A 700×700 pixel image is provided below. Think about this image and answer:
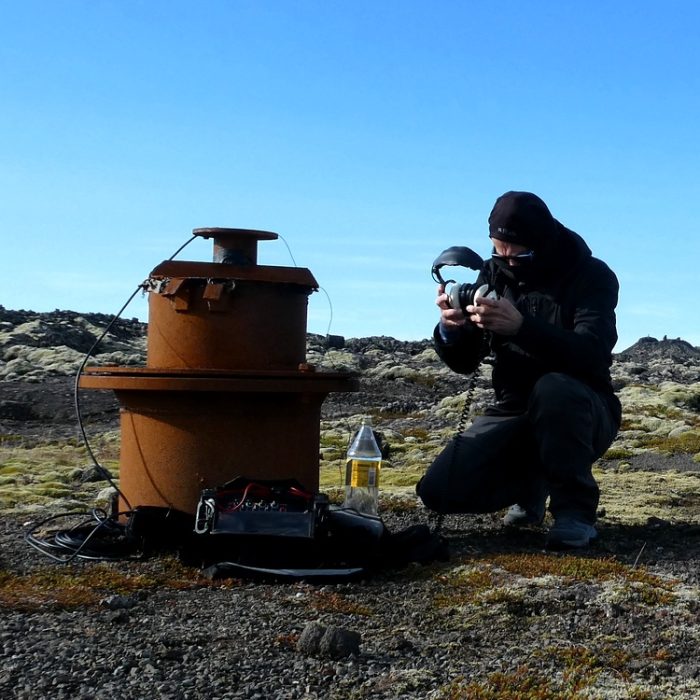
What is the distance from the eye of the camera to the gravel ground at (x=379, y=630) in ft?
11.3

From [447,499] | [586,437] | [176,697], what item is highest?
[586,437]

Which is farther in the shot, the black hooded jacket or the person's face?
the person's face

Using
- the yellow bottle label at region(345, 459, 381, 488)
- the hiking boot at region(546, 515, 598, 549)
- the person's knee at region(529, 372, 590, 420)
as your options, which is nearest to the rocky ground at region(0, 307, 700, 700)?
the hiking boot at region(546, 515, 598, 549)

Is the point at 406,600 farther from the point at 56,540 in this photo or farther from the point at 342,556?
Answer: the point at 56,540

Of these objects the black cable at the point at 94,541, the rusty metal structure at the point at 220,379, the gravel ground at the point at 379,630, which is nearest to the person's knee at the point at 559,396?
the gravel ground at the point at 379,630

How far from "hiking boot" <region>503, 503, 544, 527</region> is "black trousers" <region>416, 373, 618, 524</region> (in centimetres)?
5

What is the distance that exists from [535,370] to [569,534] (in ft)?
3.35

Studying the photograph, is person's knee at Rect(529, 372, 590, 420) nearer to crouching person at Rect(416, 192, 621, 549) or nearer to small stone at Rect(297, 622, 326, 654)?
crouching person at Rect(416, 192, 621, 549)

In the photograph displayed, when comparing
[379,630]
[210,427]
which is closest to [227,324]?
[210,427]

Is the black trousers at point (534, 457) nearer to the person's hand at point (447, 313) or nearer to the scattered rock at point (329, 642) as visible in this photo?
the person's hand at point (447, 313)

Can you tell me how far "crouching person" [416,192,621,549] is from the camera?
584 cm

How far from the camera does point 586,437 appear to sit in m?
5.96

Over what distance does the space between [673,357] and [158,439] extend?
30.7 meters

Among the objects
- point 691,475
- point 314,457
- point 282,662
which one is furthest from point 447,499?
point 691,475
